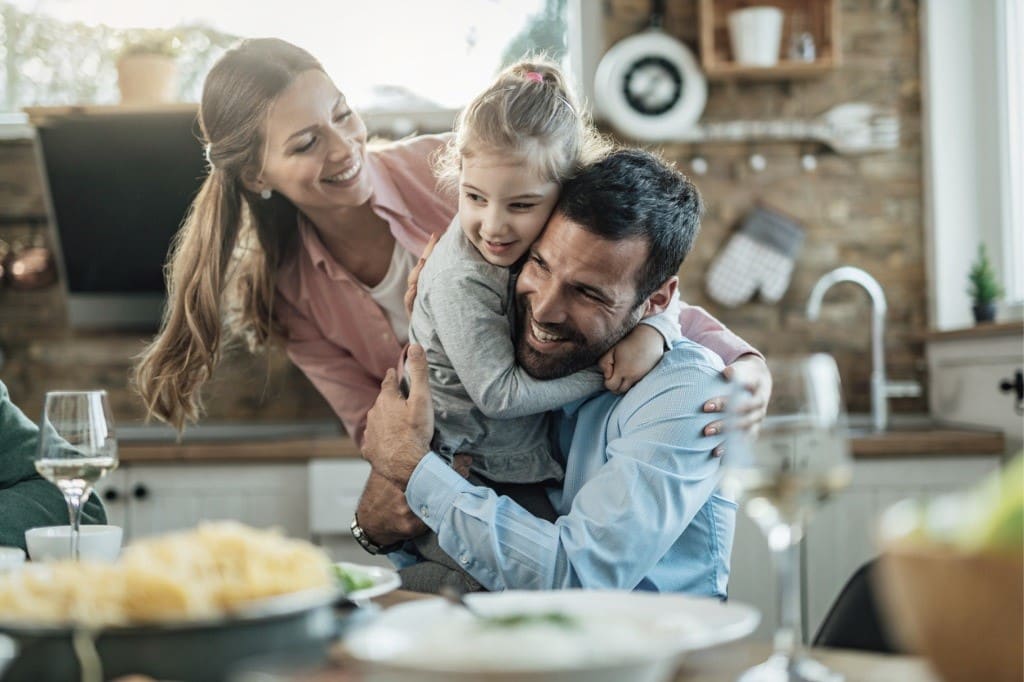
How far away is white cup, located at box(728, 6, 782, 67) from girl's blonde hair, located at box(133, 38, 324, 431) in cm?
189

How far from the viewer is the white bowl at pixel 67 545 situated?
1260 mm

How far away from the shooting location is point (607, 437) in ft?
5.78

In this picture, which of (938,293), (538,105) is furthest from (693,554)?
(938,293)

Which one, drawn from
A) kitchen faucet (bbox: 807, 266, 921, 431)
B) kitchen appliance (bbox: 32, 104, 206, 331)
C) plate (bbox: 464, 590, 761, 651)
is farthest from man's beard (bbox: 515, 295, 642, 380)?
kitchen appliance (bbox: 32, 104, 206, 331)

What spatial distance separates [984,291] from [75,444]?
2.89 meters

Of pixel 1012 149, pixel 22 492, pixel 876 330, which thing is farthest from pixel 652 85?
pixel 22 492

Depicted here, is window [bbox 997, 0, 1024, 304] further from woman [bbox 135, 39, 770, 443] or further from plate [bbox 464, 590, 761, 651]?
plate [bbox 464, 590, 761, 651]

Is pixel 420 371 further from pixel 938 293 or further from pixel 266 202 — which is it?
pixel 938 293

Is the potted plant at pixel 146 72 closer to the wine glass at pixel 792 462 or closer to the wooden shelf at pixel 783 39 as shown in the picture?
the wooden shelf at pixel 783 39

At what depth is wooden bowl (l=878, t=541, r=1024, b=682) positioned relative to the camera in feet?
2.17

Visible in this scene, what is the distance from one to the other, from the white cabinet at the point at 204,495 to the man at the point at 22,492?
1.47 meters

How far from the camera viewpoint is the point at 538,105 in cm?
184

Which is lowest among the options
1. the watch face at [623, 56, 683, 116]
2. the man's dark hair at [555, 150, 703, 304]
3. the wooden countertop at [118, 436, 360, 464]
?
the wooden countertop at [118, 436, 360, 464]

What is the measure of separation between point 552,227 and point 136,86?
2470 millimetres
